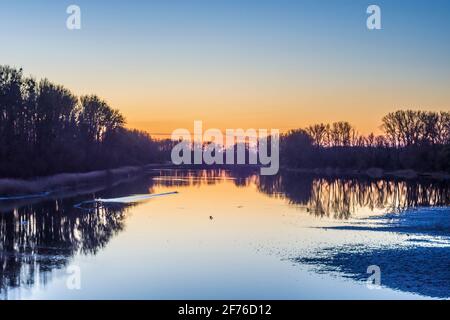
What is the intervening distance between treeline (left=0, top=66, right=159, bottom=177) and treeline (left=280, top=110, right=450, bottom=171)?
4949cm

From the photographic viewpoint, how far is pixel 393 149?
380 feet

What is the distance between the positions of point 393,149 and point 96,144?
63.9 m

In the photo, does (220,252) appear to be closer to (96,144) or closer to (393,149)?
(96,144)

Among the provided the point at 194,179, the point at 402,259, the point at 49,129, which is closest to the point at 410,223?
the point at 402,259

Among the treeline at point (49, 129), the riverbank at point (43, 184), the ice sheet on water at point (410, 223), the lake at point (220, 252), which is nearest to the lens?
the lake at point (220, 252)

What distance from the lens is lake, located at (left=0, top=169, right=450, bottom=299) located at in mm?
16141

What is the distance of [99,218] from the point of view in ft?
108

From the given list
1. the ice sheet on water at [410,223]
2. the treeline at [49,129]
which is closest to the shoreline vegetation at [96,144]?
the treeline at [49,129]

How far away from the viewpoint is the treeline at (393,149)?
92688 millimetres

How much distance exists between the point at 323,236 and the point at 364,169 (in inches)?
3319

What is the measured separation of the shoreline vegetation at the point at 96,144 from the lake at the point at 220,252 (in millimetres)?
14826

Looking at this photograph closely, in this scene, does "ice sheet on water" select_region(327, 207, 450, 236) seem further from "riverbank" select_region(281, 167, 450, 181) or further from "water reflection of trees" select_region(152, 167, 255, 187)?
"riverbank" select_region(281, 167, 450, 181)

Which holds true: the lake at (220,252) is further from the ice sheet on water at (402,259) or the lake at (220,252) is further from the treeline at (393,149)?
the treeline at (393,149)

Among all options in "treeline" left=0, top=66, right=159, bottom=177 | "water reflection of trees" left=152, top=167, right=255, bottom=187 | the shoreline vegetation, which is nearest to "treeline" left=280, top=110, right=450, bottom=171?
the shoreline vegetation
